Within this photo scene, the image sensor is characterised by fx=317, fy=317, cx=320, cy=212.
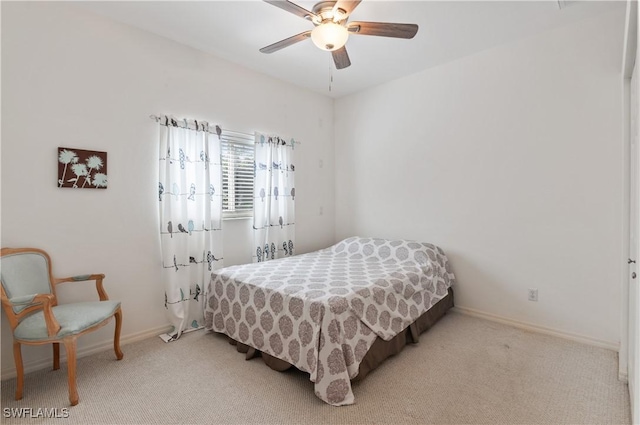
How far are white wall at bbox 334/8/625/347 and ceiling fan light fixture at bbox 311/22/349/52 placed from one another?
1.85 m

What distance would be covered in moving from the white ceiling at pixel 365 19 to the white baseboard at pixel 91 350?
104 inches

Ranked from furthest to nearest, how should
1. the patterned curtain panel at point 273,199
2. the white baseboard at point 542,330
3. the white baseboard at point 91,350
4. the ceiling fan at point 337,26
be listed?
the patterned curtain panel at point 273,199 < the white baseboard at point 542,330 < the white baseboard at point 91,350 < the ceiling fan at point 337,26

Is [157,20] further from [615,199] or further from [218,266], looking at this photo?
[615,199]

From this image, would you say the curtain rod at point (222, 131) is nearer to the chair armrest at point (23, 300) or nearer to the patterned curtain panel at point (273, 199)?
the patterned curtain panel at point (273, 199)

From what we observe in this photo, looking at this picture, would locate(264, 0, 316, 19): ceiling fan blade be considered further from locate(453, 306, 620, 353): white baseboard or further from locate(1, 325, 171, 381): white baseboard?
locate(453, 306, 620, 353): white baseboard

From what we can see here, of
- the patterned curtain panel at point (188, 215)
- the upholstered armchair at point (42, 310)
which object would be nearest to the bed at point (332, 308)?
the patterned curtain panel at point (188, 215)

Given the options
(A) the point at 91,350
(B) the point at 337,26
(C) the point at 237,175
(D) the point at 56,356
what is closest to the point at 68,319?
(D) the point at 56,356

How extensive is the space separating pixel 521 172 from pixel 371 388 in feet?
7.75

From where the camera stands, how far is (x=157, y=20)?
2.63 metres

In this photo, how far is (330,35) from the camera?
2.04 metres

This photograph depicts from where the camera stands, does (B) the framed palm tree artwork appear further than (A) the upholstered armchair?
Yes

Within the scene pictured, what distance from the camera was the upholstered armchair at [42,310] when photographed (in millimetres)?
1906

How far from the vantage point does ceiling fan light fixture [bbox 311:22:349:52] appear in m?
2.03

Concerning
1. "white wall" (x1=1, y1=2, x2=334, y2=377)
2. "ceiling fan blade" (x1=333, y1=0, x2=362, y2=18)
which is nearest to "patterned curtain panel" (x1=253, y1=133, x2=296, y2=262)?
"white wall" (x1=1, y1=2, x2=334, y2=377)
